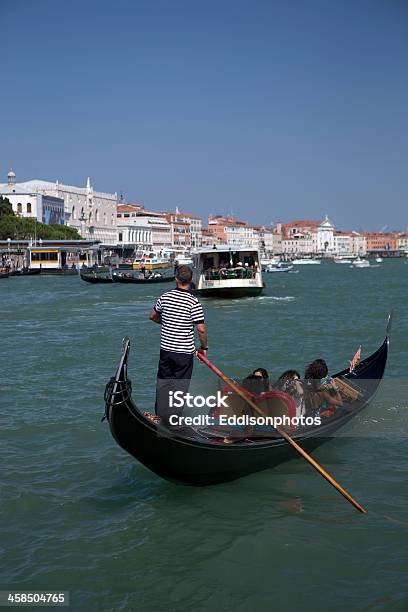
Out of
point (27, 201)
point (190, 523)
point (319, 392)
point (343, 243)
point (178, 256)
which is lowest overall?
point (190, 523)

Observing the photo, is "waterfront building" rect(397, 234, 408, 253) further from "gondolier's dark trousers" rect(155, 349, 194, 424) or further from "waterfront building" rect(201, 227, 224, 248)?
"gondolier's dark trousers" rect(155, 349, 194, 424)

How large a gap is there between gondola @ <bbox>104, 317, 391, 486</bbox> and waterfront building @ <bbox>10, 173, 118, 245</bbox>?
51996 mm

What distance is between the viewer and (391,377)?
723cm

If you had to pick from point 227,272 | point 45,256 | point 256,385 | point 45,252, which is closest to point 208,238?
point 45,256

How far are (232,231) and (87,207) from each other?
30.0 m

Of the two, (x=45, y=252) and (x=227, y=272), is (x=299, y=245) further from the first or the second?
(x=227, y=272)

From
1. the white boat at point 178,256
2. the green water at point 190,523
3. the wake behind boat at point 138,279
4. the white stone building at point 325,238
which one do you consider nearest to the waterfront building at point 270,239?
the white stone building at point 325,238

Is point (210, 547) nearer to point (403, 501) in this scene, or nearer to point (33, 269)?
point (403, 501)

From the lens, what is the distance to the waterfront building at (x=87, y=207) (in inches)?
2298

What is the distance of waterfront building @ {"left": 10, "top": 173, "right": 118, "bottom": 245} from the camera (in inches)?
2298

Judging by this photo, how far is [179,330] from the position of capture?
351 centimetres
